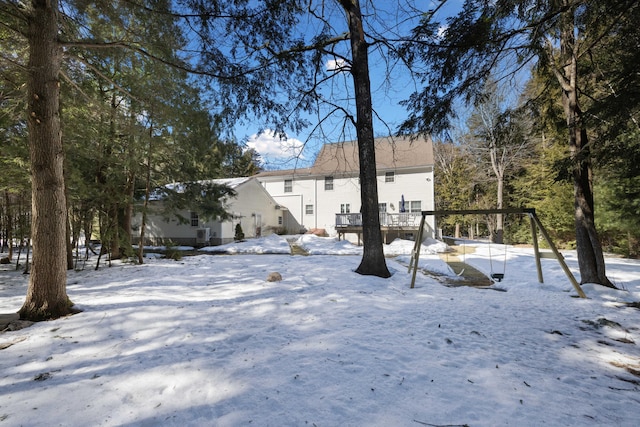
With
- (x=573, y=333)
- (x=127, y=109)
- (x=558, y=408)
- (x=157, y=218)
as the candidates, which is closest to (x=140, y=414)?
(x=558, y=408)

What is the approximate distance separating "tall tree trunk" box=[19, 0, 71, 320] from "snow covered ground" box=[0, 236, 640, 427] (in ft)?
1.66

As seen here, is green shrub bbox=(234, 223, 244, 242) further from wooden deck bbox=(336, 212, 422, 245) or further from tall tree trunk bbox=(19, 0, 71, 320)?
tall tree trunk bbox=(19, 0, 71, 320)

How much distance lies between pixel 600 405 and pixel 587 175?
558cm

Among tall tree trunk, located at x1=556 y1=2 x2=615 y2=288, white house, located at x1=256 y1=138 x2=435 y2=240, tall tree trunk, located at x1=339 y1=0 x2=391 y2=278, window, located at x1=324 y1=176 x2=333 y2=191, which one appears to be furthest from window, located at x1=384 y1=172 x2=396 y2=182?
tall tree trunk, located at x1=556 y1=2 x2=615 y2=288

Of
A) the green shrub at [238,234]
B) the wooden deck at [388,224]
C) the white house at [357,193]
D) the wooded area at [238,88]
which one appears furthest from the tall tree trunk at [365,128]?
the green shrub at [238,234]

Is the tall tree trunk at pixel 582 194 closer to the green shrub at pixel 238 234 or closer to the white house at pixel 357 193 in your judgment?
the white house at pixel 357 193

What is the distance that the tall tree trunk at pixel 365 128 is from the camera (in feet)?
21.8

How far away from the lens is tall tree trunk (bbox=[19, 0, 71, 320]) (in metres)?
3.93

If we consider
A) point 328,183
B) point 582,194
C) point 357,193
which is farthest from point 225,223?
point 582,194

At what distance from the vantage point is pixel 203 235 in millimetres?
18234

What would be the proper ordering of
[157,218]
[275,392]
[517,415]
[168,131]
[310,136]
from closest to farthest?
[517,415]
[275,392]
[310,136]
[168,131]
[157,218]

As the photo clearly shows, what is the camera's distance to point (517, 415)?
6.02ft

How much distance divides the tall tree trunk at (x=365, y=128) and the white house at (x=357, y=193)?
9522mm

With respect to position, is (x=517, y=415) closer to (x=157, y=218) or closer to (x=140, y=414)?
(x=140, y=414)
